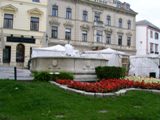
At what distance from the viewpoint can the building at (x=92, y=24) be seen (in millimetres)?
53375

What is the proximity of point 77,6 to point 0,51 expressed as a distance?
1641 centimetres

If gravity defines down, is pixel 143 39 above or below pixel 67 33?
above

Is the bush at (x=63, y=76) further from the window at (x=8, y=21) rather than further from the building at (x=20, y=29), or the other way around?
the window at (x=8, y=21)

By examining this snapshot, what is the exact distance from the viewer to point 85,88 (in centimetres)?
1275

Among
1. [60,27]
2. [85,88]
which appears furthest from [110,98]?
[60,27]

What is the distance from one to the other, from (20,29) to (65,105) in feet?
123

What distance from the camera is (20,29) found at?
46438 mm

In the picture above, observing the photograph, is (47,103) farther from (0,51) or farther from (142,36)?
(142,36)

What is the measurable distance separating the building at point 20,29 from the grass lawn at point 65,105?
3285cm

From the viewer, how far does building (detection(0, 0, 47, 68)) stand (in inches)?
1786

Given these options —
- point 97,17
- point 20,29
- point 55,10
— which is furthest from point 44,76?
point 97,17

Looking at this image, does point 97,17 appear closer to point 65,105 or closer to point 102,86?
point 102,86

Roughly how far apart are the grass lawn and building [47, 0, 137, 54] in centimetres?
3976

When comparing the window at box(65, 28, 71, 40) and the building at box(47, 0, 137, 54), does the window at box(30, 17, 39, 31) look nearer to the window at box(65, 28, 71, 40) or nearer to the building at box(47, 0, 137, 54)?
the building at box(47, 0, 137, 54)
